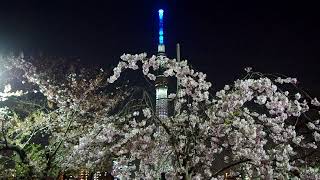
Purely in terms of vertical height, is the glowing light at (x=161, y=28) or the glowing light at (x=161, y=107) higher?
the glowing light at (x=161, y=28)

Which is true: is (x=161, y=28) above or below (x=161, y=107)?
above

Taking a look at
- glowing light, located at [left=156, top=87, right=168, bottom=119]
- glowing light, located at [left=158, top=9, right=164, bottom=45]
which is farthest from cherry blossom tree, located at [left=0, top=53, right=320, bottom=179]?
glowing light, located at [left=158, top=9, right=164, bottom=45]

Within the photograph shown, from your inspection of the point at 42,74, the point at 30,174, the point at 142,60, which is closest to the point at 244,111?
the point at 142,60

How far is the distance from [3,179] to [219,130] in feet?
25.6

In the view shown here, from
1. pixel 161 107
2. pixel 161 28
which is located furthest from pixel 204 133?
pixel 161 28

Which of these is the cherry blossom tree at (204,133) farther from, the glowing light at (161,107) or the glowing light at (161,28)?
the glowing light at (161,28)

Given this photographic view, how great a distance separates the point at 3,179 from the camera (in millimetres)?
13797

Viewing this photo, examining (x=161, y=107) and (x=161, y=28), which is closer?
(x=161, y=107)

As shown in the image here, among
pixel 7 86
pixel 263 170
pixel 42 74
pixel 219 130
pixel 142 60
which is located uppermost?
pixel 42 74

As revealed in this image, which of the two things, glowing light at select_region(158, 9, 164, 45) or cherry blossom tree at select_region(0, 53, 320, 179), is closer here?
cherry blossom tree at select_region(0, 53, 320, 179)

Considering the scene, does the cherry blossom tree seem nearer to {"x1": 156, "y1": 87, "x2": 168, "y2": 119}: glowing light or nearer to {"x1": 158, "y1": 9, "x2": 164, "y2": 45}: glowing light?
{"x1": 156, "y1": 87, "x2": 168, "y2": 119}: glowing light

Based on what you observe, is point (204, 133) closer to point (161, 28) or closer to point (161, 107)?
point (161, 107)

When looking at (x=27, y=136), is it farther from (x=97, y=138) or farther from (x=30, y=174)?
(x=97, y=138)

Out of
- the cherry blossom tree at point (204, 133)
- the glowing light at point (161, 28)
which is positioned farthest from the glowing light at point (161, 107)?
the glowing light at point (161, 28)
